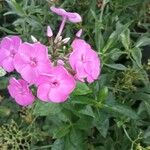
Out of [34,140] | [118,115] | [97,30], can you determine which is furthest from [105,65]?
[34,140]

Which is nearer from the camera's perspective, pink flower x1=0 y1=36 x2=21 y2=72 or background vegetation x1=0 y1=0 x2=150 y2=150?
pink flower x1=0 y1=36 x2=21 y2=72

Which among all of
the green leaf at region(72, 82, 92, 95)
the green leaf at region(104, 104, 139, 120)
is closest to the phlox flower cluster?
the green leaf at region(72, 82, 92, 95)

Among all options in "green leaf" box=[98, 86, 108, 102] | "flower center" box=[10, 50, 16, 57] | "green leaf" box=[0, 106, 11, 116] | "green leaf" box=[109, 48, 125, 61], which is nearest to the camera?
"flower center" box=[10, 50, 16, 57]

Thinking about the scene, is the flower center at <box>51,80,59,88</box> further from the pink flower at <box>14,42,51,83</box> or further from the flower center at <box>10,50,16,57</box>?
the flower center at <box>10,50,16,57</box>

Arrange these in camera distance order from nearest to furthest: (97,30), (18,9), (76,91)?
(76,91), (97,30), (18,9)

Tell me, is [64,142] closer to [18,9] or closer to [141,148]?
[141,148]

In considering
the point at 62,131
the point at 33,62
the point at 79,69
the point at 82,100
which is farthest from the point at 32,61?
the point at 62,131

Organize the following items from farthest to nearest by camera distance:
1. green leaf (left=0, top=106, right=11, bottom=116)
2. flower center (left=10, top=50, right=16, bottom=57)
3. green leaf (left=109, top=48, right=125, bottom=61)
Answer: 1. green leaf (left=0, top=106, right=11, bottom=116)
2. green leaf (left=109, top=48, right=125, bottom=61)
3. flower center (left=10, top=50, right=16, bottom=57)
